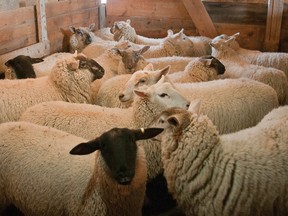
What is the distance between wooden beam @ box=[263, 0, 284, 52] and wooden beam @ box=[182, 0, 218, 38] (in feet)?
4.05

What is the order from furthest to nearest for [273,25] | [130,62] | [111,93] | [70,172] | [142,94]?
[273,25], [130,62], [111,93], [142,94], [70,172]

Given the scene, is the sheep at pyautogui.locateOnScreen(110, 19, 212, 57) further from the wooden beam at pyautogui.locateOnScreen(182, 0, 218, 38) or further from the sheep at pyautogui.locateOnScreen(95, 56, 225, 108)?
the sheep at pyautogui.locateOnScreen(95, 56, 225, 108)

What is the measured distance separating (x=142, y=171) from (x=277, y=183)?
3.57 feet

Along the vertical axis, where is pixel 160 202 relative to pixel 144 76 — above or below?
below

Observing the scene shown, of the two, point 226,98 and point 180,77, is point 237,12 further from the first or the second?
point 226,98

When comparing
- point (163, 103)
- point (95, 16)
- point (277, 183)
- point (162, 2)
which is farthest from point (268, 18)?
point (277, 183)

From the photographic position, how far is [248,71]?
6219mm

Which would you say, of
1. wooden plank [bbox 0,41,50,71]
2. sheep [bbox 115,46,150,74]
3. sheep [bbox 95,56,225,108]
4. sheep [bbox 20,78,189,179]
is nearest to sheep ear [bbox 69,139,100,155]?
sheep [bbox 20,78,189,179]

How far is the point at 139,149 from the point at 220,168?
694 millimetres

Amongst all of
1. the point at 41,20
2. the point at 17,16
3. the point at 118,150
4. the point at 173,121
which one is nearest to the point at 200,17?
the point at 41,20

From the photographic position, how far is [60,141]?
360 cm

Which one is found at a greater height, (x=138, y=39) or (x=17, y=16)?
(x=17, y=16)

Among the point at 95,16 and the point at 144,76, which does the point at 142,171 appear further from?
the point at 95,16

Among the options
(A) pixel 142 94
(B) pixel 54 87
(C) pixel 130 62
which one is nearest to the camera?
(A) pixel 142 94
